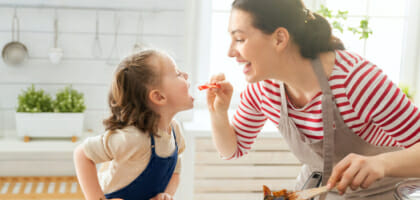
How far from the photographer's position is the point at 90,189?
1.13m

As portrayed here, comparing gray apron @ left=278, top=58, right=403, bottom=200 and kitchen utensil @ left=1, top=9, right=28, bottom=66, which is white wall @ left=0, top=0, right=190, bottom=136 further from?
gray apron @ left=278, top=58, right=403, bottom=200

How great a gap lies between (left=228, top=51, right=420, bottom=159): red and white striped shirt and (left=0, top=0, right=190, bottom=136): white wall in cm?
112

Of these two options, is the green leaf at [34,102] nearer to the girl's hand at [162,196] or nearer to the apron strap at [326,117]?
the girl's hand at [162,196]

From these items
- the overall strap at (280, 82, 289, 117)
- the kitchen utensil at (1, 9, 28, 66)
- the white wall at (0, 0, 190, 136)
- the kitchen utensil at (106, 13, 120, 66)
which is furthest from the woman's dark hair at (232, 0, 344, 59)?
the kitchen utensil at (1, 9, 28, 66)

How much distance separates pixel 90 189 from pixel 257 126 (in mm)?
602

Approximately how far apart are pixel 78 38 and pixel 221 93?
4.28 ft

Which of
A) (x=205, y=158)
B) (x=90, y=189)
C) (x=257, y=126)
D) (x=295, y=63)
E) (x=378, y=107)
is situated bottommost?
(x=205, y=158)

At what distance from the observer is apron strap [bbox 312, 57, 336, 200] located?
1215 mm

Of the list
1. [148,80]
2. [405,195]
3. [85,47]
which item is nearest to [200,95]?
[85,47]

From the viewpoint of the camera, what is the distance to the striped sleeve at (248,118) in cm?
144

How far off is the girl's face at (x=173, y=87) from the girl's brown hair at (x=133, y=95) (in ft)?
0.10

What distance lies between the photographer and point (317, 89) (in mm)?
1268

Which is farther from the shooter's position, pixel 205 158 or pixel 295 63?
pixel 205 158

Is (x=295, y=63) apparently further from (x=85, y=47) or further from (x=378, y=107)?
(x=85, y=47)
